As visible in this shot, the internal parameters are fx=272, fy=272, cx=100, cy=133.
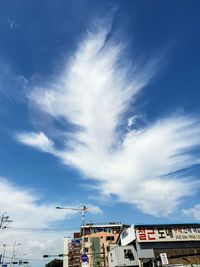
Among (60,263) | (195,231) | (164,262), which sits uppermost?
(60,263)

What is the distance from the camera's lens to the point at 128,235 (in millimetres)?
43125

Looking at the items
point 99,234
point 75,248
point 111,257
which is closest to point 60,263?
point 75,248

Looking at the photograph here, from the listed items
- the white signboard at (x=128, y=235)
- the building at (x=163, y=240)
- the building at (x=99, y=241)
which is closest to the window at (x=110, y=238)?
the building at (x=99, y=241)

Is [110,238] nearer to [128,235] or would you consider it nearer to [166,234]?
[128,235]

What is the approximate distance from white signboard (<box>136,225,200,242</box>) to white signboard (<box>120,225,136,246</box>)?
1.39 m

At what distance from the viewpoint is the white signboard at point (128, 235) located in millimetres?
40688

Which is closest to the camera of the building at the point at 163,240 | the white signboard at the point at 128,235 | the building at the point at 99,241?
the building at the point at 163,240

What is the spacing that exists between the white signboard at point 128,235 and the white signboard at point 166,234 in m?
1.39

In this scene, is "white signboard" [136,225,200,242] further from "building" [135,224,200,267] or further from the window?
the window

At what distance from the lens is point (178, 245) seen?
40062 millimetres

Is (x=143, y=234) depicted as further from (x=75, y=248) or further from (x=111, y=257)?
(x=75, y=248)

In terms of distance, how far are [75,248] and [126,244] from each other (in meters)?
69.5

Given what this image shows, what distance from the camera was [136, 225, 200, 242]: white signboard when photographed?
3925 cm

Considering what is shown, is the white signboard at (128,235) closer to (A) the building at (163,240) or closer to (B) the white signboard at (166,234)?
(A) the building at (163,240)
